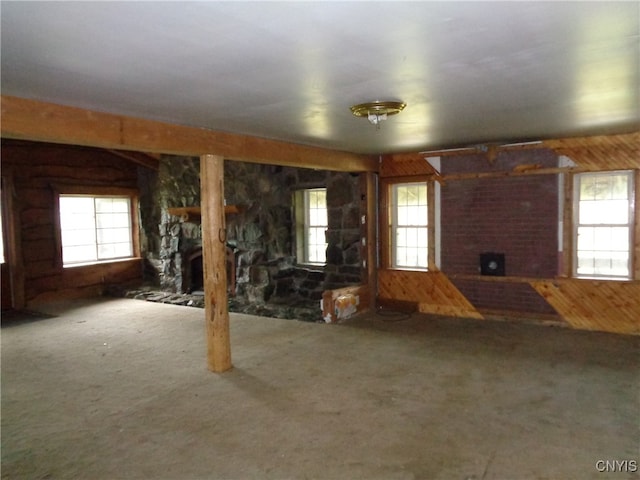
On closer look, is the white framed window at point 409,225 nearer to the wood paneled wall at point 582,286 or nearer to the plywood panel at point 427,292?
the plywood panel at point 427,292

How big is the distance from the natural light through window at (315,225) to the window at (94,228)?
383cm

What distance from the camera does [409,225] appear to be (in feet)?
22.1

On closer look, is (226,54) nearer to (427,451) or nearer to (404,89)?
(404,89)

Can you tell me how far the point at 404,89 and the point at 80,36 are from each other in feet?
6.02

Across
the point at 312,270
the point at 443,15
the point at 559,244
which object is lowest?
the point at 312,270

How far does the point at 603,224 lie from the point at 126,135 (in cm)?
524

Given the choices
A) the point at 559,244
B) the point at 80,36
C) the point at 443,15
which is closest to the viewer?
the point at 443,15

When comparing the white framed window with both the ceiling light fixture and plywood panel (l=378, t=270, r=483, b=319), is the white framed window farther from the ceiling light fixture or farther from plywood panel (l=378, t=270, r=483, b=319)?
the ceiling light fixture

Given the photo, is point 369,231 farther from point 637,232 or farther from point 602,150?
point 637,232

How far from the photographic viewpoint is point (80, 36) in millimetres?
1896

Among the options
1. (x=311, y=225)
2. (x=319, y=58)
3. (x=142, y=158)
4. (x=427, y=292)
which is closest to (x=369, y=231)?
(x=427, y=292)

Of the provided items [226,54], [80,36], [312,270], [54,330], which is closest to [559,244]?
[312,270]

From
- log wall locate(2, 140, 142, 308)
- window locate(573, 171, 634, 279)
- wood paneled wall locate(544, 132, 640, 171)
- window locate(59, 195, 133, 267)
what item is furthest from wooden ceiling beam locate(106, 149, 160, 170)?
window locate(573, 171, 634, 279)

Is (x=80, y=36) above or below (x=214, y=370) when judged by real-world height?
above
